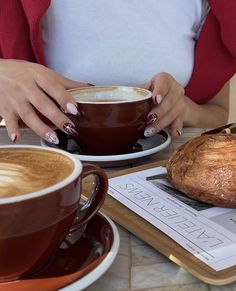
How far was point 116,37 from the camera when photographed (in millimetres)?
878

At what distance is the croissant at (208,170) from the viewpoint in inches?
17.7

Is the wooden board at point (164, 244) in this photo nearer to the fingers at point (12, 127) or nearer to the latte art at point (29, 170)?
the latte art at point (29, 170)

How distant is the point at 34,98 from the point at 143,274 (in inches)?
13.0

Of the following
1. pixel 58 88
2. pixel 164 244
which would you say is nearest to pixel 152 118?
pixel 58 88

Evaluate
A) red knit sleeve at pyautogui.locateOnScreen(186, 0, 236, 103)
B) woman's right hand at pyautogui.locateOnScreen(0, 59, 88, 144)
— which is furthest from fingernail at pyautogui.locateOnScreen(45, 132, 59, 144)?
red knit sleeve at pyautogui.locateOnScreen(186, 0, 236, 103)

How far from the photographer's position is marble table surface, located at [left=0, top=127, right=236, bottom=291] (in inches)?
13.8

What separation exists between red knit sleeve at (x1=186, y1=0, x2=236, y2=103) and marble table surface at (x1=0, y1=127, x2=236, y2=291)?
0.52 m

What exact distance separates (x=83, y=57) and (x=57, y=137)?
0.29m

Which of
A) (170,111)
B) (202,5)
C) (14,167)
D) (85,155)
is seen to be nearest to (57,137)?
(85,155)

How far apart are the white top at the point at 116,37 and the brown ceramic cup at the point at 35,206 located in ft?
1.74

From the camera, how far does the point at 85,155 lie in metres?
0.59

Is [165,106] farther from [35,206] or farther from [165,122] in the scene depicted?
[35,206]

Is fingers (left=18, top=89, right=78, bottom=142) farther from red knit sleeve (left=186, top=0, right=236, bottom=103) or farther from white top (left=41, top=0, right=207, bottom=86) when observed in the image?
red knit sleeve (left=186, top=0, right=236, bottom=103)

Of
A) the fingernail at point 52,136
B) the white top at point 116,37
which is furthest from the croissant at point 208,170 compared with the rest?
the white top at point 116,37
